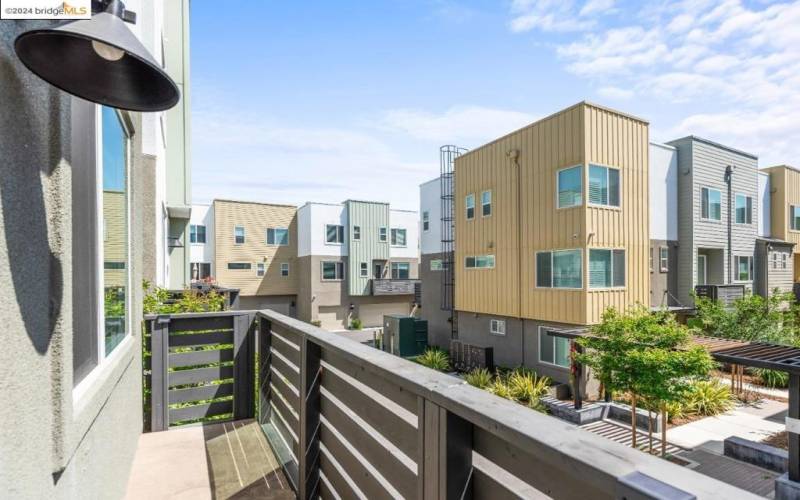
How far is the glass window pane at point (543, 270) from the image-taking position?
39.8 feet

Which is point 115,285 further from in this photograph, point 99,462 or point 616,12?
point 616,12

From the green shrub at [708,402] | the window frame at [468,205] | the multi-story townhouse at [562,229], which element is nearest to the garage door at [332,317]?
the window frame at [468,205]

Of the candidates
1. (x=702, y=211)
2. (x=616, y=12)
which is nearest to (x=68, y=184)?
(x=616, y=12)

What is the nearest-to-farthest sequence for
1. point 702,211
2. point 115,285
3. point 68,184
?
point 68,184 < point 115,285 < point 702,211

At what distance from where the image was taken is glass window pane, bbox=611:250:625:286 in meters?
11.6

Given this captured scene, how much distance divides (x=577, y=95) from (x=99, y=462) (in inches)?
490

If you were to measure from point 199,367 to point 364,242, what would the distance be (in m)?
22.1

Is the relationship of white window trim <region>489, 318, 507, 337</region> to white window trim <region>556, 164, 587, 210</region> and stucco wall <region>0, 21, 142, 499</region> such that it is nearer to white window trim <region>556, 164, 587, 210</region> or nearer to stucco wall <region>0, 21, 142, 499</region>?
white window trim <region>556, 164, 587, 210</region>

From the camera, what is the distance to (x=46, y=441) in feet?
4.09

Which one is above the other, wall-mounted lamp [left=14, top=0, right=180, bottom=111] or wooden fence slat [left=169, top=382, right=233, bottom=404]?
wall-mounted lamp [left=14, top=0, right=180, bottom=111]

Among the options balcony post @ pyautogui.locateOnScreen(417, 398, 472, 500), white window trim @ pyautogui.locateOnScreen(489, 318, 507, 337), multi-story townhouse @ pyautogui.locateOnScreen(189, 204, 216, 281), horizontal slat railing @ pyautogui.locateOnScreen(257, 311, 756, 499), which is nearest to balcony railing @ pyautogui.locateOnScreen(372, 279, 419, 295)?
multi-story townhouse @ pyautogui.locateOnScreen(189, 204, 216, 281)

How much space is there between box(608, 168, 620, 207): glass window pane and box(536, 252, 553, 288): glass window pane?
2.22m

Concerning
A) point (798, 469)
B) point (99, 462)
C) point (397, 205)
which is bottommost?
point (798, 469)

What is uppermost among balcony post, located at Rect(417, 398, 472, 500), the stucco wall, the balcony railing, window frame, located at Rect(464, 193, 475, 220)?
window frame, located at Rect(464, 193, 475, 220)
